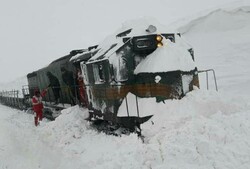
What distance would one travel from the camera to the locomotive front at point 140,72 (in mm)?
7695

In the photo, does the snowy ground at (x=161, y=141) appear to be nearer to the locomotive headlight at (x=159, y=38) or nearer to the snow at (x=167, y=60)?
the snow at (x=167, y=60)

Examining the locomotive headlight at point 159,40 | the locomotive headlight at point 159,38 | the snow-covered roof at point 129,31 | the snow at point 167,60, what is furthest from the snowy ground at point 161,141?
the snow-covered roof at point 129,31

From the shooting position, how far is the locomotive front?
7.70 metres

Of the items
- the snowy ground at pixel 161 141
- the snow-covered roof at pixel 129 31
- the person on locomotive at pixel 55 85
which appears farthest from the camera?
the person on locomotive at pixel 55 85

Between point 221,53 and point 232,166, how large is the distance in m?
20.3

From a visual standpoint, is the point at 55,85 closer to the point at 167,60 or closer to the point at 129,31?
the point at 129,31

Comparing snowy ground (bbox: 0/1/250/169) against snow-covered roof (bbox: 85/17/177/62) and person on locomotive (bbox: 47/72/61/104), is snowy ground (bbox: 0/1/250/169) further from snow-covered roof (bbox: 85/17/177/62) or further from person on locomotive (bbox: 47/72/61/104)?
person on locomotive (bbox: 47/72/61/104)

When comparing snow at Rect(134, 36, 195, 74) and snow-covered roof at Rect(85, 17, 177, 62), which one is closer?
snow at Rect(134, 36, 195, 74)

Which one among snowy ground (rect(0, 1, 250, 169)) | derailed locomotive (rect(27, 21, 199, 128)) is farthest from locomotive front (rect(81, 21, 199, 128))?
snowy ground (rect(0, 1, 250, 169))

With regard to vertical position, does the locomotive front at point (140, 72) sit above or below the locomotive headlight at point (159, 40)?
below

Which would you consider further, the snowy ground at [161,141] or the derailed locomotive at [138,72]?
the derailed locomotive at [138,72]

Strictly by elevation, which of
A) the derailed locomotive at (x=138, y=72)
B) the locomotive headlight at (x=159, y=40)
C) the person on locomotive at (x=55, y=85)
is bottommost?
the person on locomotive at (x=55, y=85)

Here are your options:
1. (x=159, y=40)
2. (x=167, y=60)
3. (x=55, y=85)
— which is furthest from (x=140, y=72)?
(x=55, y=85)

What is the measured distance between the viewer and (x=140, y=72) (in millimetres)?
8016
